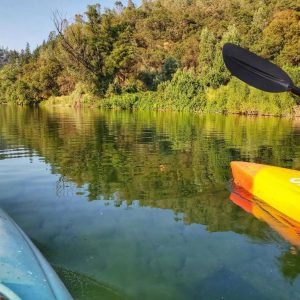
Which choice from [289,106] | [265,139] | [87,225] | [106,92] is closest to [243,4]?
A: [106,92]

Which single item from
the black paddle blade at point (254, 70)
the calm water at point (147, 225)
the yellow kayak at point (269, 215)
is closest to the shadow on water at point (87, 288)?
the calm water at point (147, 225)

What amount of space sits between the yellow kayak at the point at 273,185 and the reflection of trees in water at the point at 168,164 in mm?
384

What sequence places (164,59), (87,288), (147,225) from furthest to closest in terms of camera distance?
(164,59) < (147,225) < (87,288)

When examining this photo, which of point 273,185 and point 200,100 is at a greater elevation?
point 200,100

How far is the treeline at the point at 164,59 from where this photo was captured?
96.0 feet

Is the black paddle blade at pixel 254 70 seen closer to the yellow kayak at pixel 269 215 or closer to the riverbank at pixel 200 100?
the yellow kayak at pixel 269 215

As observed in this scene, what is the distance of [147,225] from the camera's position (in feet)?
15.6

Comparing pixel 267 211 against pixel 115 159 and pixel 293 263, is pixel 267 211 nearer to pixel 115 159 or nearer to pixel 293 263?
pixel 293 263

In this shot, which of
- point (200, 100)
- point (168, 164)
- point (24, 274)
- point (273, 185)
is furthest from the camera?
point (200, 100)

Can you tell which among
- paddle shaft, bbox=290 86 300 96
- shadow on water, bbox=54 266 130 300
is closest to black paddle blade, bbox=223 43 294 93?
paddle shaft, bbox=290 86 300 96

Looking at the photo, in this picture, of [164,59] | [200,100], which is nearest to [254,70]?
[200,100]

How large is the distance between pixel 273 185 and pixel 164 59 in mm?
36729

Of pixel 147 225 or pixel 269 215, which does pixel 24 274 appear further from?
pixel 269 215

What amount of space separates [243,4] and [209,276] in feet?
181
